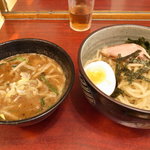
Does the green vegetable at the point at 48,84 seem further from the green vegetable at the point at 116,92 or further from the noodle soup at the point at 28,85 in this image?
the green vegetable at the point at 116,92

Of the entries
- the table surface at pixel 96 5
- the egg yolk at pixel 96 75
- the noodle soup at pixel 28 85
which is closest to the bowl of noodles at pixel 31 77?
the noodle soup at pixel 28 85

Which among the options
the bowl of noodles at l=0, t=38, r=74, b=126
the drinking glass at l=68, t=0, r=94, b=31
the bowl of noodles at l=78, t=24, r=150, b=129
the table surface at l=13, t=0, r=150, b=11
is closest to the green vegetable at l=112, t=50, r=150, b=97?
the bowl of noodles at l=78, t=24, r=150, b=129

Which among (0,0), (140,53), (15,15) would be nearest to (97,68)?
(140,53)

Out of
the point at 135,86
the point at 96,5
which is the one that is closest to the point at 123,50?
the point at 135,86

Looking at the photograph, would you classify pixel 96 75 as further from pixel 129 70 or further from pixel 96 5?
pixel 96 5

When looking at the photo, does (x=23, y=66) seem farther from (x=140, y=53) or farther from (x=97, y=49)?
(x=140, y=53)

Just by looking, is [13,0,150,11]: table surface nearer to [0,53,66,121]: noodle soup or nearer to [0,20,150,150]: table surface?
[0,53,66,121]: noodle soup
